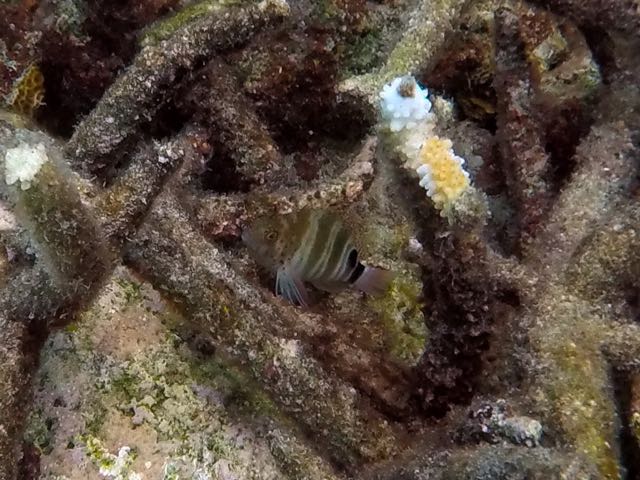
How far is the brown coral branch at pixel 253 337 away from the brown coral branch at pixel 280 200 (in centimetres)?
30

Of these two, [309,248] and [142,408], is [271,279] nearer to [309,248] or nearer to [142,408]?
[309,248]

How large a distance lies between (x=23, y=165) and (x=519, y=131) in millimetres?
1845

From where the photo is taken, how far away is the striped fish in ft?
6.63

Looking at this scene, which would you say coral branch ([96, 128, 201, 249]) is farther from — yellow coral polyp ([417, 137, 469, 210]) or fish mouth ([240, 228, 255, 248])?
yellow coral polyp ([417, 137, 469, 210])

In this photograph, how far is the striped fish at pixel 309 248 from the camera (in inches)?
79.5

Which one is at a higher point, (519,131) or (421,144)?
(519,131)

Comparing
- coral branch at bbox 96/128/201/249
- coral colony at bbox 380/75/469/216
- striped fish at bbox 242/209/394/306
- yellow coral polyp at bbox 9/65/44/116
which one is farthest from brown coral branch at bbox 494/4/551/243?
yellow coral polyp at bbox 9/65/44/116

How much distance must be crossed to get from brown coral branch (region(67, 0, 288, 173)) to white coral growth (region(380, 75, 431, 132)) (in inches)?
20.9

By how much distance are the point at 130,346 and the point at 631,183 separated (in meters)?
1.92

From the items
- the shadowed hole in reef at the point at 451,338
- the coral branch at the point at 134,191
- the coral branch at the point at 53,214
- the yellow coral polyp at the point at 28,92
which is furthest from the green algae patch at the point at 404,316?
the yellow coral polyp at the point at 28,92

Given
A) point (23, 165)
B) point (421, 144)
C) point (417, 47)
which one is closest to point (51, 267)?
point (23, 165)

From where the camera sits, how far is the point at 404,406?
2178 millimetres

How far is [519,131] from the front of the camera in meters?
2.48

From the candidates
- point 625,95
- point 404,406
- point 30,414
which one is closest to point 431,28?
point 625,95
